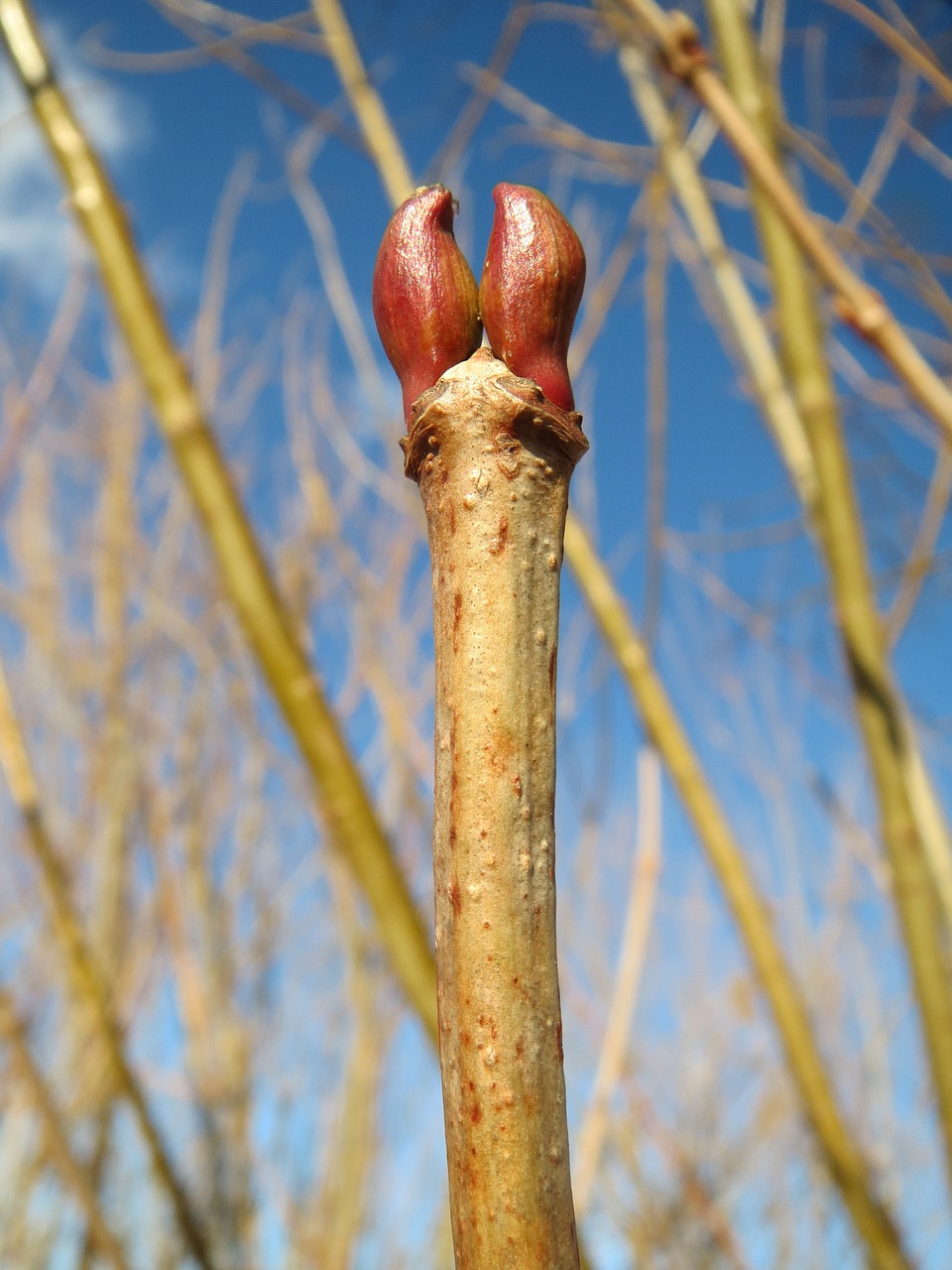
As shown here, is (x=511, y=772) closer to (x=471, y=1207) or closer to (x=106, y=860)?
(x=471, y=1207)

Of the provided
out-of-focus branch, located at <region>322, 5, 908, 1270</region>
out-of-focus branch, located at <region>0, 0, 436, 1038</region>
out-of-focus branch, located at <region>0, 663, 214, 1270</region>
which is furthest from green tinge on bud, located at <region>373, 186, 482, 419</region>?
out-of-focus branch, located at <region>0, 663, 214, 1270</region>

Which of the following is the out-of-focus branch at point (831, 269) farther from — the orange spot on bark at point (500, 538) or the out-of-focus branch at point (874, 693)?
the orange spot on bark at point (500, 538)

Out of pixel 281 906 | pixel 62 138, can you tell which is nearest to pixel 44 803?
pixel 281 906

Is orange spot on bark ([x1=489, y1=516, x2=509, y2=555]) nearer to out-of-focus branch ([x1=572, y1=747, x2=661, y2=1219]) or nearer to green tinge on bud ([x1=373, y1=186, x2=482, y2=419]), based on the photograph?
green tinge on bud ([x1=373, y1=186, x2=482, y2=419])

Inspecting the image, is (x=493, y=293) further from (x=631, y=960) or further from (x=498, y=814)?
(x=631, y=960)

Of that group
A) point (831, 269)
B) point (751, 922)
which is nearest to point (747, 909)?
point (751, 922)

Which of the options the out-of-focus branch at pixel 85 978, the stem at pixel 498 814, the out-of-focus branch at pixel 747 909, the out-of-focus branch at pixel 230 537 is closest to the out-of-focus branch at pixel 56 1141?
the out-of-focus branch at pixel 85 978
